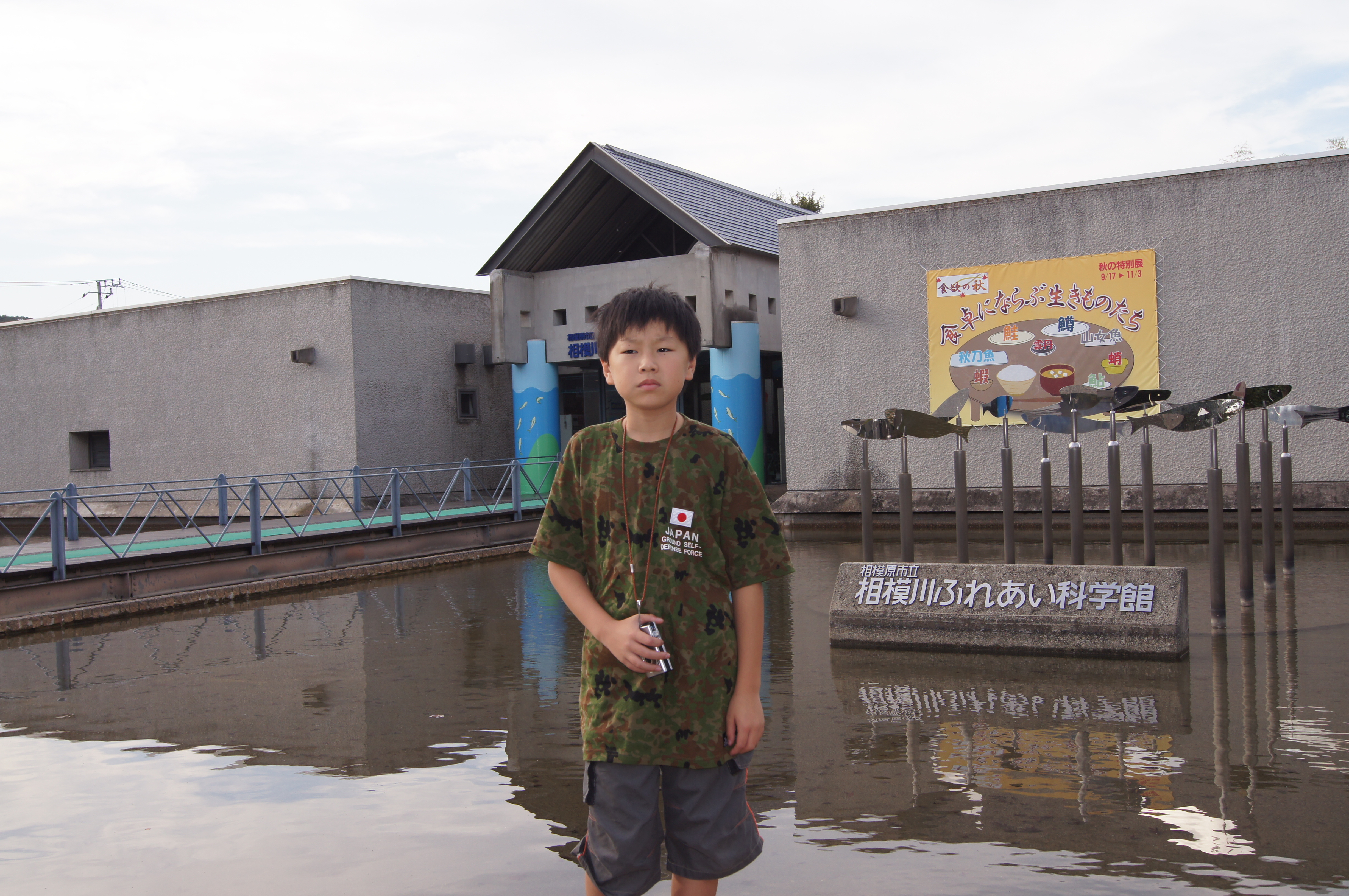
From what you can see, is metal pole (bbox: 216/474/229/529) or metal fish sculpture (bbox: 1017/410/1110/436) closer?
metal fish sculpture (bbox: 1017/410/1110/436)

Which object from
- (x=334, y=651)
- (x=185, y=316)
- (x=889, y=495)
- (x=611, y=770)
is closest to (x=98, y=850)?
(x=611, y=770)

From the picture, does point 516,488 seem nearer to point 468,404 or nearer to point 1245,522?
point 468,404

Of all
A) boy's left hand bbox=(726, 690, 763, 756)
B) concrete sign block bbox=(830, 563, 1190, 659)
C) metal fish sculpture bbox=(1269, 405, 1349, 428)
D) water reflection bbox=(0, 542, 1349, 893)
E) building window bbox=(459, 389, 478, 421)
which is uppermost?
building window bbox=(459, 389, 478, 421)

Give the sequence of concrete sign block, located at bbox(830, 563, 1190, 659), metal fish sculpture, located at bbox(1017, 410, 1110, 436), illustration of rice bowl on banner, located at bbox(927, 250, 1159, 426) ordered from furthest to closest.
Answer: illustration of rice bowl on banner, located at bbox(927, 250, 1159, 426) < metal fish sculpture, located at bbox(1017, 410, 1110, 436) < concrete sign block, located at bbox(830, 563, 1190, 659)

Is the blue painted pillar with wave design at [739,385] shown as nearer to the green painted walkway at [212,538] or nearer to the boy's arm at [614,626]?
the green painted walkway at [212,538]

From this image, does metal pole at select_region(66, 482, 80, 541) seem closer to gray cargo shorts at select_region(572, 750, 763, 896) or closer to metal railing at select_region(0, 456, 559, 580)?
metal railing at select_region(0, 456, 559, 580)

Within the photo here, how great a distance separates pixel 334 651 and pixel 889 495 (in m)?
9.94

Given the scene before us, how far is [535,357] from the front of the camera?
65.6 ft

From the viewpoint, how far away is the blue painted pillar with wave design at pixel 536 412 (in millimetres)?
19781

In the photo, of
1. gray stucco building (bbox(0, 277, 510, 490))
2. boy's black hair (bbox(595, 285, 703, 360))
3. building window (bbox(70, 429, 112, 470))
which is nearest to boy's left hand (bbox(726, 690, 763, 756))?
boy's black hair (bbox(595, 285, 703, 360))

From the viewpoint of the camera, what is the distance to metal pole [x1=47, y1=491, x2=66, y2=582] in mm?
10398

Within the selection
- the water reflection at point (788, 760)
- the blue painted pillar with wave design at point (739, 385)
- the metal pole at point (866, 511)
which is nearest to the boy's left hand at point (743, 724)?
the water reflection at point (788, 760)

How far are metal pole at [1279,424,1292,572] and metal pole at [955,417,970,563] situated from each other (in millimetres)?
2839

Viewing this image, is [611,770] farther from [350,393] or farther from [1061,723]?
[350,393]
